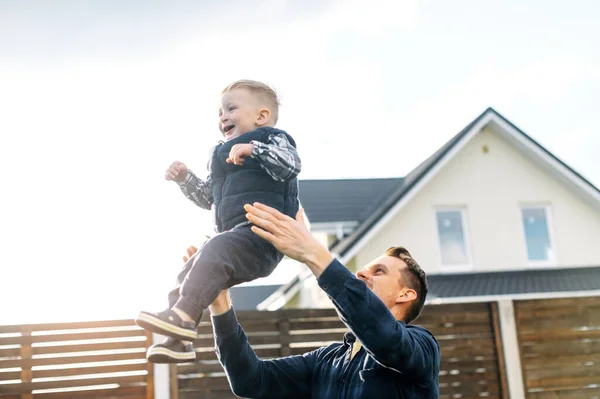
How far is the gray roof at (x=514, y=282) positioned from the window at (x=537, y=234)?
14.0 inches

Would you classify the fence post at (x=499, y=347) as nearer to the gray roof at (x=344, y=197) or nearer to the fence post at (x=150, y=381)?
the fence post at (x=150, y=381)

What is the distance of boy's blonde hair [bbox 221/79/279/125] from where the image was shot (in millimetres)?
2412

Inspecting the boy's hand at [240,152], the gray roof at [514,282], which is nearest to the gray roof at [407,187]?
the gray roof at [514,282]

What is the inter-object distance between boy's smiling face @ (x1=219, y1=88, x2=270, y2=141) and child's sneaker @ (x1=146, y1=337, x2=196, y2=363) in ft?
2.24

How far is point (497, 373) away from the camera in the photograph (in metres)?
7.72

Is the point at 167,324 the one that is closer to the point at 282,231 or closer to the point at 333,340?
the point at 282,231

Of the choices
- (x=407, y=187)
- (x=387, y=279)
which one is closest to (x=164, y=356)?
(x=387, y=279)

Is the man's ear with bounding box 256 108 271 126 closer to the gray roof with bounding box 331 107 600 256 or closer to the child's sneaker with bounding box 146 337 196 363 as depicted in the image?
the child's sneaker with bounding box 146 337 196 363

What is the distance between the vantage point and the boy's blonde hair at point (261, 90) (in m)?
2.41

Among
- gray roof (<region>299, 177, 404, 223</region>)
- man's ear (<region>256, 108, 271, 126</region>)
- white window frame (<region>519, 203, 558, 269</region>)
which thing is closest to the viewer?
man's ear (<region>256, 108, 271, 126</region>)

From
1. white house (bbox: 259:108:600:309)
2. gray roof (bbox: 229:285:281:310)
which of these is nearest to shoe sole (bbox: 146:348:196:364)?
white house (bbox: 259:108:600:309)

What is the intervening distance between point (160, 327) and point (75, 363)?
514 centimetres

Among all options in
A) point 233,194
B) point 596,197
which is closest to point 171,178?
point 233,194

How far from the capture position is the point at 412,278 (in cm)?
308
